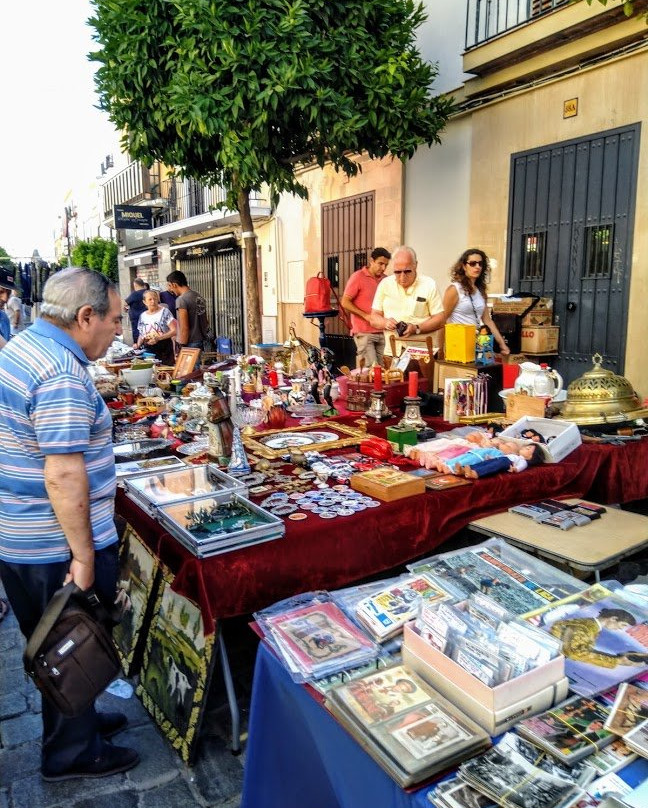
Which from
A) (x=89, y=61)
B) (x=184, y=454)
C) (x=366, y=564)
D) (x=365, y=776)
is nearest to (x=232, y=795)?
(x=366, y=564)

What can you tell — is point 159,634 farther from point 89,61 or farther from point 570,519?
point 89,61

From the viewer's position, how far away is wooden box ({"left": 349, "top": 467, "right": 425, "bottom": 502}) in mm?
2439

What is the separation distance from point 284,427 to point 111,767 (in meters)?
1.84

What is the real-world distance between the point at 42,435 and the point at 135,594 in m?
1.18

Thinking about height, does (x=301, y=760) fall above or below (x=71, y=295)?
below

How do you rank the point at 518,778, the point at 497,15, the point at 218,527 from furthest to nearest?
1. the point at 497,15
2. the point at 218,527
3. the point at 518,778

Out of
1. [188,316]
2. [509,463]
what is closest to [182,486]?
[509,463]

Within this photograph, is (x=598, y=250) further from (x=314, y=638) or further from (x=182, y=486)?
(x=314, y=638)

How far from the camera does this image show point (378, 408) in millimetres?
3465

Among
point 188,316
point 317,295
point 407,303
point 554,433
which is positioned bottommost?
point 554,433

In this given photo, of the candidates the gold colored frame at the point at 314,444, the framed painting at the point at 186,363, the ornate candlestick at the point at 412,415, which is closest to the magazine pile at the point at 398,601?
the gold colored frame at the point at 314,444

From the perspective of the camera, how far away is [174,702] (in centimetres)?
230

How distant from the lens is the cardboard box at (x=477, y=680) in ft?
4.13

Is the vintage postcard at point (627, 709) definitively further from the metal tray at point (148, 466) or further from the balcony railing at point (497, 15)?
the balcony railing at point (497, 15)
